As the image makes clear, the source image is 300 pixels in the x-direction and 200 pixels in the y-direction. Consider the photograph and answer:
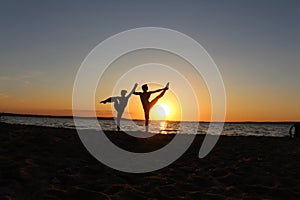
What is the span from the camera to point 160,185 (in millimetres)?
6352

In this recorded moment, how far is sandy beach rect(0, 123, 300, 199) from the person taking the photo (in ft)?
Result: 18.1

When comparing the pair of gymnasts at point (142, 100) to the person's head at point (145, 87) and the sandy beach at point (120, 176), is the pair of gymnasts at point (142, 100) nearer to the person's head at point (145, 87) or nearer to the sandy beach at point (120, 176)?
the person's head at point (145, 87)

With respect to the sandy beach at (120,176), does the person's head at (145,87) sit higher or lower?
higher

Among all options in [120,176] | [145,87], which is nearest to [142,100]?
[145,87]

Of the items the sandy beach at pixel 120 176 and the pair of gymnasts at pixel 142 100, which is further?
the pair of gymnasts at pixel 142 100

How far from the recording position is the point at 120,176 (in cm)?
679

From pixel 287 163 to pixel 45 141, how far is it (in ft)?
22.5

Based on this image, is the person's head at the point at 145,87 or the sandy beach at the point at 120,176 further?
the person's head at the point at 145,87

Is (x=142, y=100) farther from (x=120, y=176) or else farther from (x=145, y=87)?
(x=120, y=176)

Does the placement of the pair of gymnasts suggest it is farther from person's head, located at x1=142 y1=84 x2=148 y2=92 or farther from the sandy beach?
the sandy beach

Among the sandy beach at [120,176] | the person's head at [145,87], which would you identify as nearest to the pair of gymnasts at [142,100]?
the person's head at [145,87]

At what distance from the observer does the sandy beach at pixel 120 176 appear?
5515 mm

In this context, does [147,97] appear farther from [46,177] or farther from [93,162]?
[46,177]

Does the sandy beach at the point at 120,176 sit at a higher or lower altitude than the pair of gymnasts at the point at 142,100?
lower
